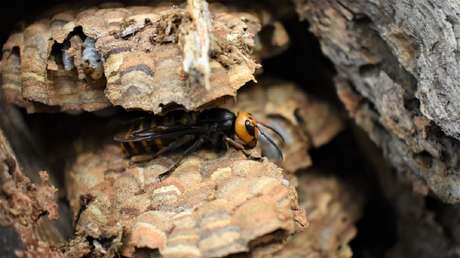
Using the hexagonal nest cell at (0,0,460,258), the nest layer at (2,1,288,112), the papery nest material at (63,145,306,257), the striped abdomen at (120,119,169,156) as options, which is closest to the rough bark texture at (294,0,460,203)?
the hexagonal nest cell at (0,0,460,258)

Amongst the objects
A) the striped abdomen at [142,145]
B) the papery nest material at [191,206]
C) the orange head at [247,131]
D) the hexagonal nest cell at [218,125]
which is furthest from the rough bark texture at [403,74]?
the striped abdomen at [142,145]

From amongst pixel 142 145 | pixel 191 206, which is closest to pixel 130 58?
pixel 142 145

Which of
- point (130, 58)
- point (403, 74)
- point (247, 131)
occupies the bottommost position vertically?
point (247, 131)

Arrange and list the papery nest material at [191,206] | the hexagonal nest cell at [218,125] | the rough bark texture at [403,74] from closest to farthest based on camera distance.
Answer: the papery nest material at [191,206] → the hexagonal nest cell at [218,125] → the rough bark texture at [403,74]

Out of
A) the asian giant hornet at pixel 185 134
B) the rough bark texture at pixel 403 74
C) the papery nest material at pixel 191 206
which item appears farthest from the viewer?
the asian giant hornet at pixel 185 134

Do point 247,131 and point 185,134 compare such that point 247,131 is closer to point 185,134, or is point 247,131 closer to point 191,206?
point 185,134

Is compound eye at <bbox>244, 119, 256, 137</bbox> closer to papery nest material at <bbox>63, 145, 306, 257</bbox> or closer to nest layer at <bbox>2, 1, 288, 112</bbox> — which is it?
papery nest material at <bbox>63, 145, 306, 257</bbox>

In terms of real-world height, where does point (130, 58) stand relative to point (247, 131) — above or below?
above

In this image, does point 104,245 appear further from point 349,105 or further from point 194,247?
point 349,105

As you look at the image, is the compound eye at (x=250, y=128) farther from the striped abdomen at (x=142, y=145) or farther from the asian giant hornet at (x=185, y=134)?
the striped abdomen at (x=142, y=145)

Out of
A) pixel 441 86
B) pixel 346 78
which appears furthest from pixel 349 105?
pixel 441 86
